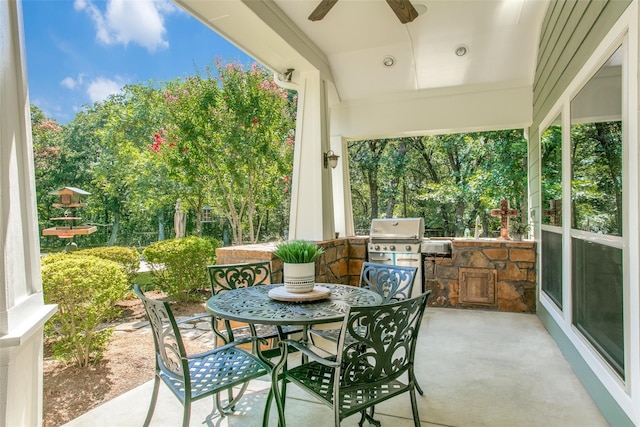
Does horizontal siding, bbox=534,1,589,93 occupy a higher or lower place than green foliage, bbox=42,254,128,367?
higher

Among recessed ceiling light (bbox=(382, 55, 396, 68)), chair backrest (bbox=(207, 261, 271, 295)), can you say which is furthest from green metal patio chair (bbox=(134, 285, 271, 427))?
recessed ceiling light (bbox=(382, 55, 396, 68))

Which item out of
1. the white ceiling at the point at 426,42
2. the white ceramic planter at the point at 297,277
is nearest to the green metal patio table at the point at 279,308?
the white ceramic planter at the point at 297,277

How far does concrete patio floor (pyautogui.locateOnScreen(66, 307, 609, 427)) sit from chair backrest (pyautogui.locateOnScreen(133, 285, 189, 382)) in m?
0.58

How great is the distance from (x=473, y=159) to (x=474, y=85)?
400 cm

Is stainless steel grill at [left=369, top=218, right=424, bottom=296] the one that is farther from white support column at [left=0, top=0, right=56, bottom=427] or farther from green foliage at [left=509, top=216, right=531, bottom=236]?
white support column at [left=0, top=0, right=56, bottom=427]

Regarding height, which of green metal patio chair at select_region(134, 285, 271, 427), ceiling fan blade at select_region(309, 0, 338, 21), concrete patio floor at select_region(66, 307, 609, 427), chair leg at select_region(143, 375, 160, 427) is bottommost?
concrete patio floor at select_region(66, 307, 609, 427)

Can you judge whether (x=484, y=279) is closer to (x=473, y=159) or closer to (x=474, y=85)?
(x=474, y=85)

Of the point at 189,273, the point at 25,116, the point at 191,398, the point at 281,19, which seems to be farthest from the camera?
the point at 189,273

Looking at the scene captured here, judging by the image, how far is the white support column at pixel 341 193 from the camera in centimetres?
519

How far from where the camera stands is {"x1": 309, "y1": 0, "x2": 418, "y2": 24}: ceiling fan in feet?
9.50

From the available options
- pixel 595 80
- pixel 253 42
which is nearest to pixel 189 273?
pixel 253 42

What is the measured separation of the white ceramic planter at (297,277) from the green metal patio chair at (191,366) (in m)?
0.43

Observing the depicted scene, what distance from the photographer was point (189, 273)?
Result: 521 centimetres

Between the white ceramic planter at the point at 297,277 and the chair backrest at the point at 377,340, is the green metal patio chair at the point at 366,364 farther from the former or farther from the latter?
the white ceramic planter at the point at 297,277
